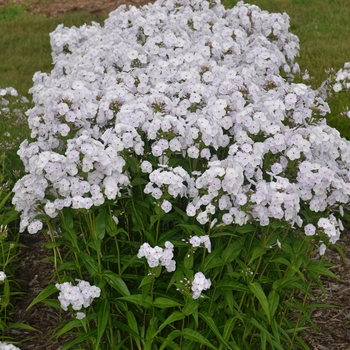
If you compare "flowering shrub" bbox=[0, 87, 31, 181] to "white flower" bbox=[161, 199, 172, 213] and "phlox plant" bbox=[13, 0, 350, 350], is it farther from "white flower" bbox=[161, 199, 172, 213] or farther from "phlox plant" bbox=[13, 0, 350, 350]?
"white flower" bbox=[161, 199, 172, 213]

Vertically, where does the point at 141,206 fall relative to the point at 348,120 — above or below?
above

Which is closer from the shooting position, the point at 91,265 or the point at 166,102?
the point at 91,265

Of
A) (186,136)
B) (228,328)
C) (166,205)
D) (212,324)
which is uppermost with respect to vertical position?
(186,136)

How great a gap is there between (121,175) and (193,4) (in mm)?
Answer: 3136

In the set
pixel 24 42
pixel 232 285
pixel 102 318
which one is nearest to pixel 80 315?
pixel 102 318

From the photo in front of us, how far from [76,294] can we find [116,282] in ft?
0.88

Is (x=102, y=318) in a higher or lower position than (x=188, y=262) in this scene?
lower

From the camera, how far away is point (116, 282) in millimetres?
3549

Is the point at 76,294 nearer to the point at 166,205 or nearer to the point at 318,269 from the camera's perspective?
the point at 166,205

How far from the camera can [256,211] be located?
3.32 meters

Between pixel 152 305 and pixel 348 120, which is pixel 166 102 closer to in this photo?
pixel 152 305

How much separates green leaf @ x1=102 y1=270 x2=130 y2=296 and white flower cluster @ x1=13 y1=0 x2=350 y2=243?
48cm

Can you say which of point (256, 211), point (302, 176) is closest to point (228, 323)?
point (256, 211)

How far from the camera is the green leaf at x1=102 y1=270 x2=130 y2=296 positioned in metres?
3.52
